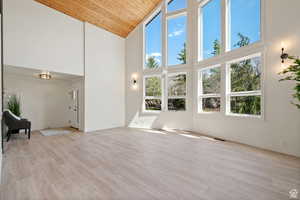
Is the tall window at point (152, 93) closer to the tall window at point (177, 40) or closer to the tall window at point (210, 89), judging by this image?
the tall window at point (177, 40)

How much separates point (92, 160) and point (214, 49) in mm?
4682

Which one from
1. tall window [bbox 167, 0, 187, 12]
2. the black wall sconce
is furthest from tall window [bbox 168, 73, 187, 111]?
the black wall sconce

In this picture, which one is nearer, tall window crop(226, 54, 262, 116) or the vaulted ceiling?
tall window crop(226, 54, 262, 116)

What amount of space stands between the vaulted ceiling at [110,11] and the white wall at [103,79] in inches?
13.4

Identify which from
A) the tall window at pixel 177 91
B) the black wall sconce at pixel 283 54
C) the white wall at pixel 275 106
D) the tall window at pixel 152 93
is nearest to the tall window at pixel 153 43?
the tall window at pixel 152 93

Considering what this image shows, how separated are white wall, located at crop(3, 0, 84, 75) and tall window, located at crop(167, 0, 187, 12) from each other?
139 inches

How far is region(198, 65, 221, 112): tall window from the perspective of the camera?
15.0 feet

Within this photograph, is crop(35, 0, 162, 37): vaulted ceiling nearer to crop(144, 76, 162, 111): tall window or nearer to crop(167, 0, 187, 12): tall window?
crop(167, 0, 187, 12): tall window

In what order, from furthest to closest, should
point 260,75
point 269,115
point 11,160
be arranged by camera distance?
1. point 260,75
2. point 269,115
3. point 11,160

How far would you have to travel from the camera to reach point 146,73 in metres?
6.20

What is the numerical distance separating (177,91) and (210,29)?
238cm

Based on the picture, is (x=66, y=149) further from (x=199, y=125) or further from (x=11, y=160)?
(x=199, y=125)

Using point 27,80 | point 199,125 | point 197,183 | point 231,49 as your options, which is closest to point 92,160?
point 197,183

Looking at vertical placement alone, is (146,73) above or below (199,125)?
above
